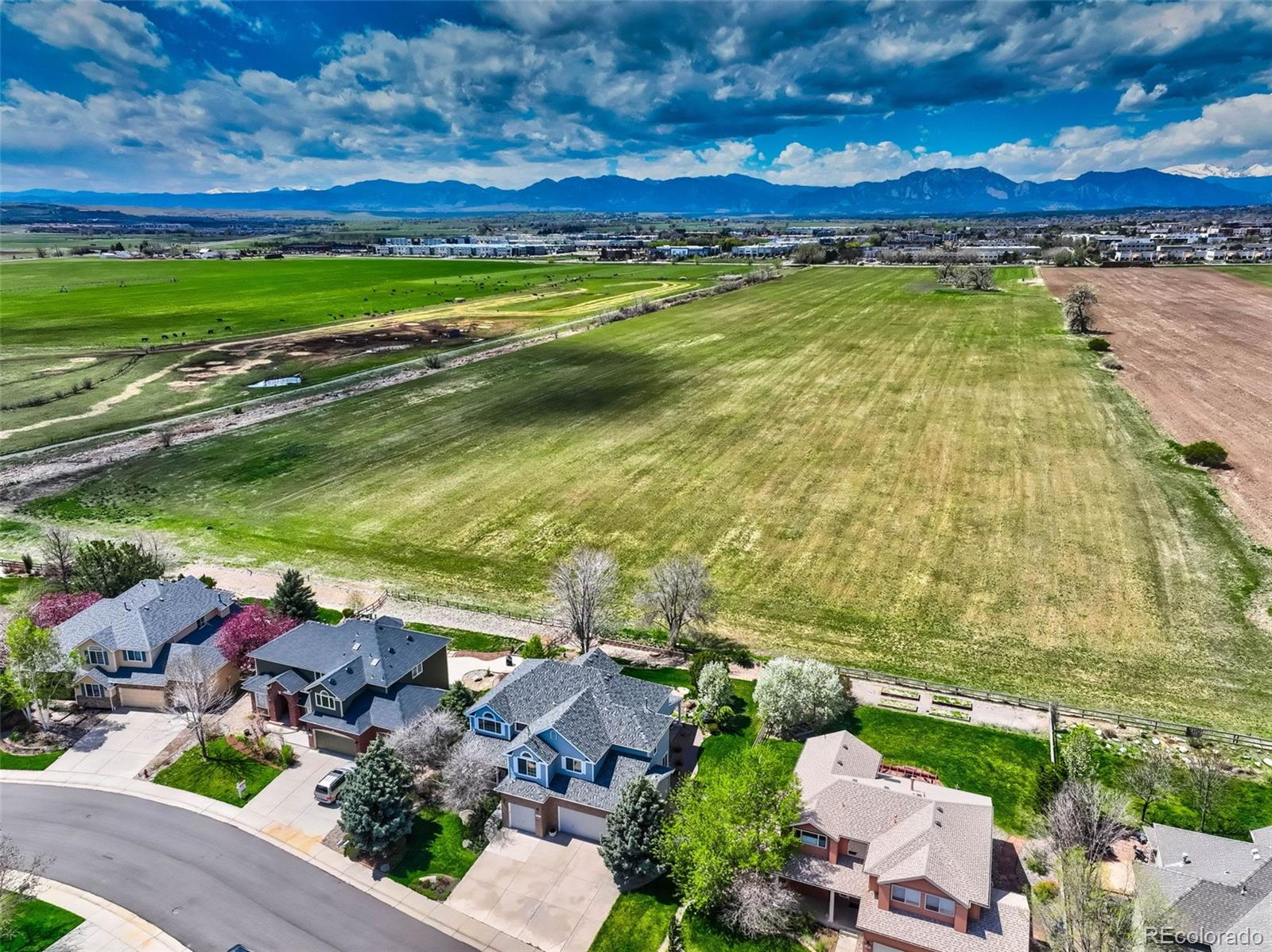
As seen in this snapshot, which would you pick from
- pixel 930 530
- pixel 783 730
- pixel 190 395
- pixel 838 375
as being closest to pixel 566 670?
pixel 783 730

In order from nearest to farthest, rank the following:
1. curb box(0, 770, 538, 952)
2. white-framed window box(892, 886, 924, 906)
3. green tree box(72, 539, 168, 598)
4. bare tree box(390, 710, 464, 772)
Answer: white-framed window box(892, 886, 924, 906), curb box(0, 770, 538, 952), bare tree box(390, 710, 464, 772), green tree box(72, 539, 168, 598)

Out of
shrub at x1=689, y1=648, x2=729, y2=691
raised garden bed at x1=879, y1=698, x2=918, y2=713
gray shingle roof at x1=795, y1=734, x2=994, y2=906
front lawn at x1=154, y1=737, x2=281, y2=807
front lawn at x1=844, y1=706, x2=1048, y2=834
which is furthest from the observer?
shrub at x1=689, y1=648, x2=729, y2=691

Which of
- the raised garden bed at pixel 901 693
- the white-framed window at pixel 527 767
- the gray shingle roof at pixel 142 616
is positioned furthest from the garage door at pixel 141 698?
the raised garden bed at pixel 901 693

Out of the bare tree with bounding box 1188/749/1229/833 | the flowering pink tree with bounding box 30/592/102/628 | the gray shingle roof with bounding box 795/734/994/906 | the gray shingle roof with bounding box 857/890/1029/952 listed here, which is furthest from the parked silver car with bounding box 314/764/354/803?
the bare tree with bounding box 1188/749/1229/833

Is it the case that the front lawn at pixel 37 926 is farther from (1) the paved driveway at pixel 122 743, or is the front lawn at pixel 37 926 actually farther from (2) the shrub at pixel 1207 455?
(2) the shrub at pixel 1207 455

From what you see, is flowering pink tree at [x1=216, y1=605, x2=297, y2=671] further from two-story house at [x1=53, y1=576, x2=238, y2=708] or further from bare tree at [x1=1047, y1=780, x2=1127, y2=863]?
bare tree at [x1=1047, y1=780, x2=1127, y2=863]

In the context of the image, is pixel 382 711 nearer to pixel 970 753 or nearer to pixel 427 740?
pixel 427 740

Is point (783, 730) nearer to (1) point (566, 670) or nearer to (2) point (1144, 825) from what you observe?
(1) point (566, 670)
